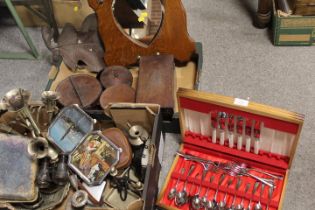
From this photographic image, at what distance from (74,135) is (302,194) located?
1070 millimetres

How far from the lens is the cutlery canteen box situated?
165 cm

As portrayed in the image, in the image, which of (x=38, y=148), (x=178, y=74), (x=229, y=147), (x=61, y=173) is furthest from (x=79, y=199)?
(x=178, y=74)

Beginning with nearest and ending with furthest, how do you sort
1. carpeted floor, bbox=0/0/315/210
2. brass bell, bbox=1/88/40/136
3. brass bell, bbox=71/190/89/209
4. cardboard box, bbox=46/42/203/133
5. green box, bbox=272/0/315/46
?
brass bell, bbox=71/190/89/209, brass bell, bbox=1/88/40/136, carpeted floor, bbox=0/0/315/210, cardboard box, bbox=46/42/203/133, green box, bbox=272/0/315/46

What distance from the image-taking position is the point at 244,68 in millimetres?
2311

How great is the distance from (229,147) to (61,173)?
30.2 inches

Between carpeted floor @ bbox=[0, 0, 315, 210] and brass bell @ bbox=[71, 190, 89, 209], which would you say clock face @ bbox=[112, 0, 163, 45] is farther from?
brass bell @ bbox=[71, 190, 89, 209]

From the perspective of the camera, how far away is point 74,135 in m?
1.79

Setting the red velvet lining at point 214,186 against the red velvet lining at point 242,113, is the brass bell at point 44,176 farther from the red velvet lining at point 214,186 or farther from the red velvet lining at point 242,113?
the red velvet lining at point 242,113

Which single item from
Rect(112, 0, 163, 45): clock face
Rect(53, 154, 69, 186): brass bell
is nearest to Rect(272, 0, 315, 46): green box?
Rect(112, 0, 163, 45): clock face

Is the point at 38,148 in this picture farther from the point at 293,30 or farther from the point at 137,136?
the point at 293,30

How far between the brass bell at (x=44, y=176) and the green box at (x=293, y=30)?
4.73 feet

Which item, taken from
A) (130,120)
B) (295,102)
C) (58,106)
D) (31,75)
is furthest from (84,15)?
(295,102)

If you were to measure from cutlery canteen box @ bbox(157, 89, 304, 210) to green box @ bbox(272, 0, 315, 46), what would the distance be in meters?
0.78

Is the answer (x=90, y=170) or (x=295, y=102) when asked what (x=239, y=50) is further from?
(x=90, y=170)
